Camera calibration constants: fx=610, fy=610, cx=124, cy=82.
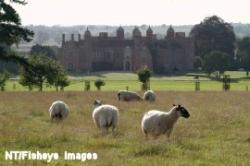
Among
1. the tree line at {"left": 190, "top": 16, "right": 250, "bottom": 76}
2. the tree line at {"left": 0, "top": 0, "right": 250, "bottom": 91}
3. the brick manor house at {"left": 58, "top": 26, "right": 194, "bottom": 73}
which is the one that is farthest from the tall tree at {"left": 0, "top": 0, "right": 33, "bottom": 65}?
the brick manor house at {"left": 58, "top": 26, "right": 194, "bottom": 73}

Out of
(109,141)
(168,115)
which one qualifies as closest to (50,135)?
(109,141)

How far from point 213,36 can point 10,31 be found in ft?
450

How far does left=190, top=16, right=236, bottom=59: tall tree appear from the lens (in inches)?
5920

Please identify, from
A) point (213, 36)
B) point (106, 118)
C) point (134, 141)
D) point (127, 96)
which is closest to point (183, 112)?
point (134, 141)

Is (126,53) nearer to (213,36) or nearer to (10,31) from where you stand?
(213,36)

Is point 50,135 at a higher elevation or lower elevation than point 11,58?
lower

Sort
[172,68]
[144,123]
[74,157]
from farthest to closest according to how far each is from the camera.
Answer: [172,68]
[144,123]
[74,157]

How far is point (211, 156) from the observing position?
14133 mm

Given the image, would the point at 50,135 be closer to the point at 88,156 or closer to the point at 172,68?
the point at 88,156

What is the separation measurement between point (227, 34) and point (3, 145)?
461ft

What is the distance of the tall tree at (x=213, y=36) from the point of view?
150m

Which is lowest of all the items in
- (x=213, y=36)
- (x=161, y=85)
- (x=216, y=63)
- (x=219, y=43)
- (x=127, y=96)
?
(x=161, y=85)

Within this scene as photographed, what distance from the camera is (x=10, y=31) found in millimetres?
18672

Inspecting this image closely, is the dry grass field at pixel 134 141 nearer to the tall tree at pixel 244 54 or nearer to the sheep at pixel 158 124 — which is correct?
the sheep at pixel 158 124
